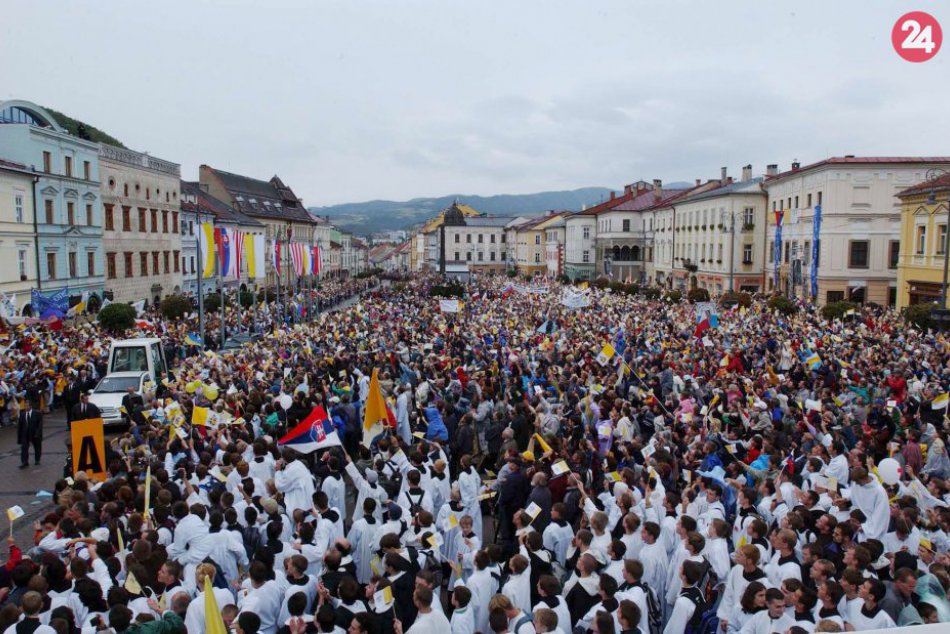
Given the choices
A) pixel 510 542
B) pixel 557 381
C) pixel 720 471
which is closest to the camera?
pixel 720 471

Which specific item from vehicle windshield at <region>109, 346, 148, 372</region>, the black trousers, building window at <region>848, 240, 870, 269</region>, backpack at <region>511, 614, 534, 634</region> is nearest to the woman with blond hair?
backpack at <region>511, 614, 534, 634</region>

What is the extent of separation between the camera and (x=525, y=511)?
26.3 feet

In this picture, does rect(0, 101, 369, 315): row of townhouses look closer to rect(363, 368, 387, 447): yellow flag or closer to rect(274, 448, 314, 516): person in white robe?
rect(363, 368, 387, 447): yellow flag

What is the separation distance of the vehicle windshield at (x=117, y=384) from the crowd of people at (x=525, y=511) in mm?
2021

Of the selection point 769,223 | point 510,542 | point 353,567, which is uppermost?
point 769,223

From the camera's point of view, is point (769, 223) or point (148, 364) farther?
point (769, 223)

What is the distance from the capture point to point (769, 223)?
189 feet

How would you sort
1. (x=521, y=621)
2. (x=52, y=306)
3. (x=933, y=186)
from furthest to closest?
1. (x=933, y=186)
2. (x=52, y=306)
3. (x=521, y=621)

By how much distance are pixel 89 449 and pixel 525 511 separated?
677 centimetres

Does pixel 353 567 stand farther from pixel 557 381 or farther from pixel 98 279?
pixel 98 279

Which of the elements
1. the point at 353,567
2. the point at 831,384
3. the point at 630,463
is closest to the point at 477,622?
the point at 353,567

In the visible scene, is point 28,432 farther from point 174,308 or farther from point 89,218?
point 89,218

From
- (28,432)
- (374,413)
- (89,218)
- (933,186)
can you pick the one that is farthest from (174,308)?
(933,186)

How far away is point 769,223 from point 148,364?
48.3 metres
